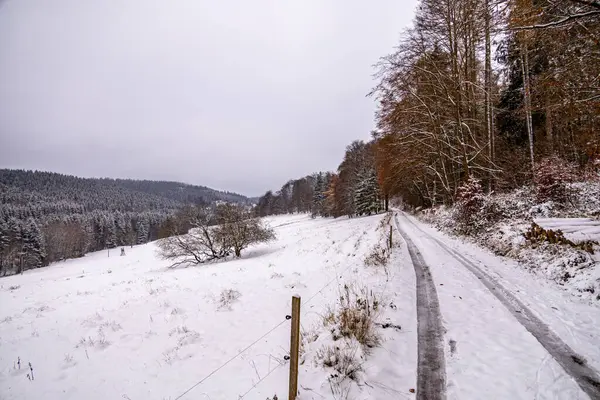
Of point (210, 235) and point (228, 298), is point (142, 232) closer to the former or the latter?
point (210, 235)

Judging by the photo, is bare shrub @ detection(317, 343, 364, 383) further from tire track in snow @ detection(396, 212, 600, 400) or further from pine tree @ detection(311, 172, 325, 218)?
pine tree @ detection(311, 172, 325, 218)

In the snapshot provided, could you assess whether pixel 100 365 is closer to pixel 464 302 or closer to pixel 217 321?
pixel 217 321

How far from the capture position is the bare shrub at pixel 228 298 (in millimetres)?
7389

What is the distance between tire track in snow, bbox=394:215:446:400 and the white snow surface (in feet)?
0.35

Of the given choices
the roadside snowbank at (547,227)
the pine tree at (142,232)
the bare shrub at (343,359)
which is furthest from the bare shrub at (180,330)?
the pine tree at (142,232)

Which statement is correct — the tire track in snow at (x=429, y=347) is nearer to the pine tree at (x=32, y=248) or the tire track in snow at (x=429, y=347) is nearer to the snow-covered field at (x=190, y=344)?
the snow-covered field at (x=190, y=344)

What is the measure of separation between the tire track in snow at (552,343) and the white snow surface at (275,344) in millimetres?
103

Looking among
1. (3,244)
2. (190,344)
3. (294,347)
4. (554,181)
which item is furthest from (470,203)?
(3,244)

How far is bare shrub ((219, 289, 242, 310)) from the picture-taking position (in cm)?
739

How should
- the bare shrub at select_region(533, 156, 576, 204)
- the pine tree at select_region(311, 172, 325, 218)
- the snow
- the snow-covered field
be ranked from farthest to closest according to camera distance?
1. the pine tree at select_region(311, 172, 325, 218)
2. the bare shrub at select_region(533, 156, 576, 204)
3. the snow
4. the snow-covered field

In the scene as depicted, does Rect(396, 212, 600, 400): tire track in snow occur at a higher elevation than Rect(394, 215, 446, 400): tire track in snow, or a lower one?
higher

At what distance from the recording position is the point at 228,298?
26.1ft

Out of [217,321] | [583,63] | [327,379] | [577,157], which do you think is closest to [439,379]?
[327,379]

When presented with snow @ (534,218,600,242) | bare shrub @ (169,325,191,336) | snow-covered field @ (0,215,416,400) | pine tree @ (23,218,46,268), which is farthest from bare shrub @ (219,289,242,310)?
pine tree @ (23,218,46,268)
